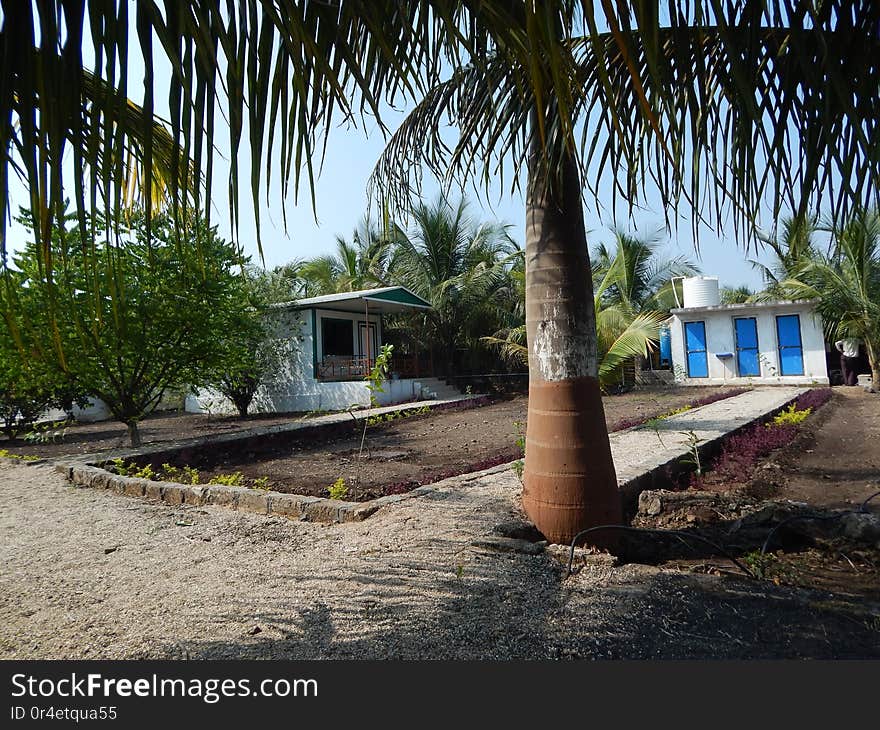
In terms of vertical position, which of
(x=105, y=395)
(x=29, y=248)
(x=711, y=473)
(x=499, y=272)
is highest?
(x=499, y=272)

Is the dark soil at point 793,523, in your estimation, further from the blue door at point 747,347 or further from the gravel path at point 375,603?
the blue door at point 747,347

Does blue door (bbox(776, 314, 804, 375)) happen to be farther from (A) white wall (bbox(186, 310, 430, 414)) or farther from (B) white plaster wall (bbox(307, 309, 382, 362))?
(B) white plaster wall (bbox(307, 309, 382, 362))

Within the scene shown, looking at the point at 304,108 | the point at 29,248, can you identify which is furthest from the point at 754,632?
the point at 29,248

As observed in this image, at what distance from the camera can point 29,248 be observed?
7.20 meters

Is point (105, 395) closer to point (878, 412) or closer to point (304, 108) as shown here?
point (304, 108)

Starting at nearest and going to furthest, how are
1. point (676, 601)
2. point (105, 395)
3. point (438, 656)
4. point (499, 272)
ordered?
point (438, 656), point (676, 601), point (105, 395), point (499, 272)

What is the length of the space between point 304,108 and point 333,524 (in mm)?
3624

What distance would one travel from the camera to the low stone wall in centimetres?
443

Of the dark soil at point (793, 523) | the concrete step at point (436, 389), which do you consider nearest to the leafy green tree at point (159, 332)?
the dark soil at point (793, 523)

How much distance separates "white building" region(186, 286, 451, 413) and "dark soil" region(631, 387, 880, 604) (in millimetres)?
10702

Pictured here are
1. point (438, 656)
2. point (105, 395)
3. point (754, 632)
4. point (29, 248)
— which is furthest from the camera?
point (105, 395)

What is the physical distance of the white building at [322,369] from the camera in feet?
52.4

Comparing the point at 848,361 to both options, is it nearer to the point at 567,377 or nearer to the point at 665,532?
the point at 665,532

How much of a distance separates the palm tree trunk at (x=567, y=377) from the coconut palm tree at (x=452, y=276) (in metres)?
15.5
